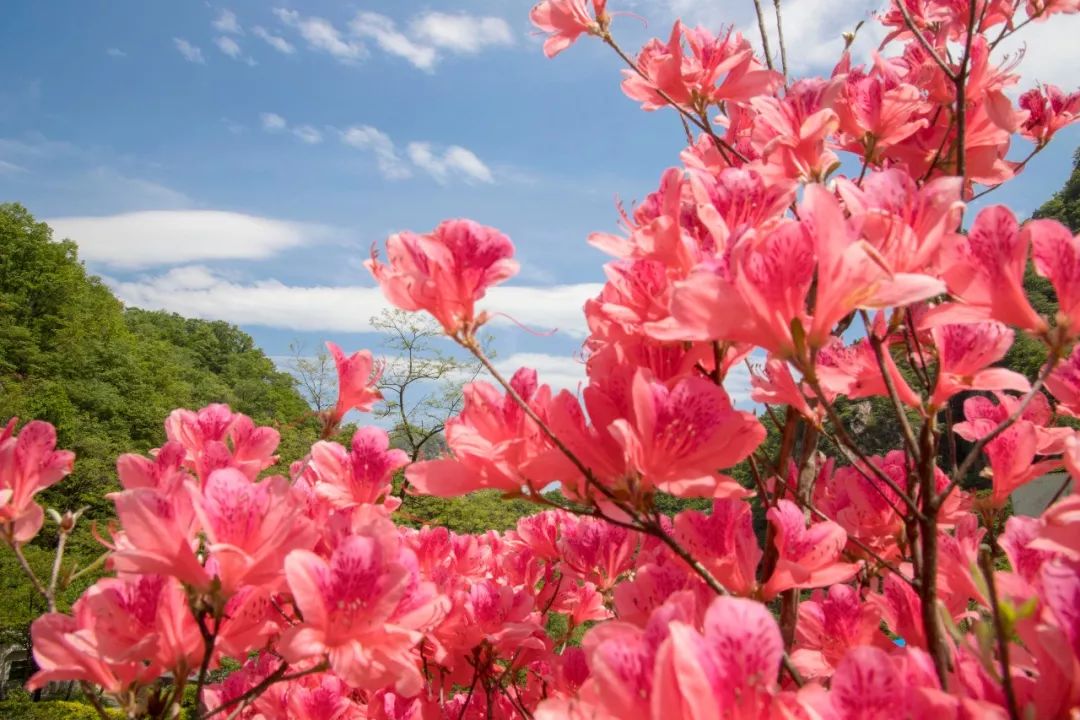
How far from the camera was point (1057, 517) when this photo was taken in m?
0.65

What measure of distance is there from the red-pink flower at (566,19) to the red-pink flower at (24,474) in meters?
1.46

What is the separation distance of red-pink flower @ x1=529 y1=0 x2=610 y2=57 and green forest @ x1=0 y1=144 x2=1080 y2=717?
31.6ft

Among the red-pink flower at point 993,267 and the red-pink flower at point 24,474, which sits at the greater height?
the red-pink flower at point 993,267

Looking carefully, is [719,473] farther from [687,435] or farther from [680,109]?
[680,109]

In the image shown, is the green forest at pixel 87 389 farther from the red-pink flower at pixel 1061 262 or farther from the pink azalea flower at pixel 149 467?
the red-pink flower at pixel 1061 262

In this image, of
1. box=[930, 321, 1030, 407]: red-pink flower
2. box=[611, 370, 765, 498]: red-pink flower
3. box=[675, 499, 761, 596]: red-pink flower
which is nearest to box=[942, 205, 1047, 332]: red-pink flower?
box=[930, 321, 1030, 407]: red-pink flower

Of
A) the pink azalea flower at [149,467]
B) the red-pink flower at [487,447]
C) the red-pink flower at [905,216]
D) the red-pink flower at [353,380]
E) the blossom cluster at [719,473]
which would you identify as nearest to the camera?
the blossom cluster at [719,473]

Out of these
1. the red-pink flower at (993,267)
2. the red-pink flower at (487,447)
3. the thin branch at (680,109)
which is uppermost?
the thin branch at (680,109)

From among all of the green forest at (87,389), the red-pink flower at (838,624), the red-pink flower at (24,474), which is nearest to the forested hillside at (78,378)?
the green forest at (87,389)

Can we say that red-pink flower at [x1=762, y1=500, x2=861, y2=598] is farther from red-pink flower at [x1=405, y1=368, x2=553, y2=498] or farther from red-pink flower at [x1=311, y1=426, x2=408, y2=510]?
red-pink flower at [x1=311, y1=426, x2=408, y2=510]

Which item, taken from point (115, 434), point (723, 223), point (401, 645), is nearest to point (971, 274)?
point (723, 223)

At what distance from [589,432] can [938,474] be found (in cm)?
91

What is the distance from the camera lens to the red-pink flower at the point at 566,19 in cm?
172

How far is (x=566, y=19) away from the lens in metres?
1.75
